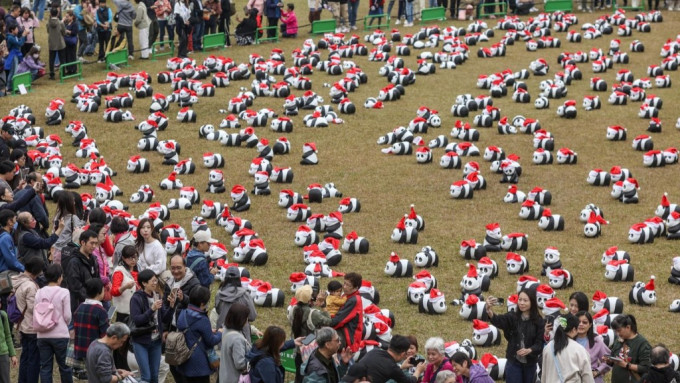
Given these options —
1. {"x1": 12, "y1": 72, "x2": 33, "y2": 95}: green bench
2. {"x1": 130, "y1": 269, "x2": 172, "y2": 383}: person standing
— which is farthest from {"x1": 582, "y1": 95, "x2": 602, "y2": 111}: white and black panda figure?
{"x1": 130, "y1": 269, "x2": 172, "y2": 383}: person standing

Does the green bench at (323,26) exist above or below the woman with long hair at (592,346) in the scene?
above

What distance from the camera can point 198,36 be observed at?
42125mm

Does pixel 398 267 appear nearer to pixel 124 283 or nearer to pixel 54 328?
pixel 124 283

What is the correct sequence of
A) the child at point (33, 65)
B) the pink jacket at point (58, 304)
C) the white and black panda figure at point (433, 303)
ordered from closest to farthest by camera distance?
the pink jacket at point (58, 304) → the white and black panda figure at point (433, 303) → the child at point (33, 65)

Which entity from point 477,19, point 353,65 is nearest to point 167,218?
point 353,65

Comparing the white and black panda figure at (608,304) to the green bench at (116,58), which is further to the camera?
the green bench at (116,58)

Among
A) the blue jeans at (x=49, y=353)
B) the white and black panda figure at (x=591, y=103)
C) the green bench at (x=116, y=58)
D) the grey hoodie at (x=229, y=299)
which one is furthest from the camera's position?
the green bench at (x=116, y=58)

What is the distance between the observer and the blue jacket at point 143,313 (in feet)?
51.8

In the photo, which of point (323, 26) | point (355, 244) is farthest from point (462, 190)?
point (323, 26)

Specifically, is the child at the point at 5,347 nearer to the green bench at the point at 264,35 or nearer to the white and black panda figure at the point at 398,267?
the white and black panda figure at the point at 398,267

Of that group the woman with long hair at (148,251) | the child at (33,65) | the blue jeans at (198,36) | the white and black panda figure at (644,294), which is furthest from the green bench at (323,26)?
the woman with long hair at (148,251)

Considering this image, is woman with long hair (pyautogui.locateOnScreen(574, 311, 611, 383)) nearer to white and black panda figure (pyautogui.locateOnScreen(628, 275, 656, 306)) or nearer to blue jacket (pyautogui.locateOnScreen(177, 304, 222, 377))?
white and black panda figure (pyautogui.locateOnScreen(628, 275, 656, 306))

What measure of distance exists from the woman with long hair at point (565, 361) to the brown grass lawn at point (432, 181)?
11.6 feet

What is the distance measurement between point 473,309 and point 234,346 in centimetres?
597
